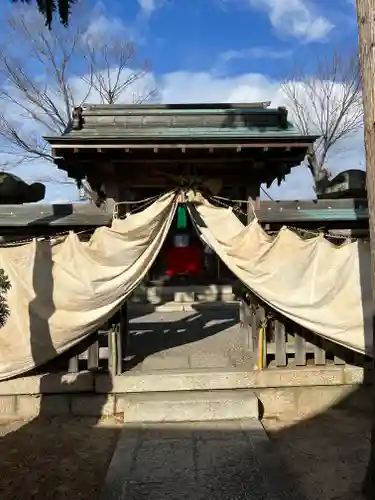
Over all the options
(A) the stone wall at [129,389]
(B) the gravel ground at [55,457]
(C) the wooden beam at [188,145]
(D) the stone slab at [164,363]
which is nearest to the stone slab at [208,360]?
(D) the stone slab at [164,363]

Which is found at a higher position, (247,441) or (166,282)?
(166,282)

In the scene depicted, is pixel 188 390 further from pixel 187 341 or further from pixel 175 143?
pixel 175 143

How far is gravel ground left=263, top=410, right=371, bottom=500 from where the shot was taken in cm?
410

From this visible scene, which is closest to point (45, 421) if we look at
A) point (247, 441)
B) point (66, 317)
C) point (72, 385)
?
point (72, 385)

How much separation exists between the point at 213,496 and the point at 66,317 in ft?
9.42

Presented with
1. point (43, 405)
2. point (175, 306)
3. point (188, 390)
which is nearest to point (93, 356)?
point (43, 405)

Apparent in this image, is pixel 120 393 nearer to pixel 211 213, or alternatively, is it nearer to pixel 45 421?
pixel 45 421

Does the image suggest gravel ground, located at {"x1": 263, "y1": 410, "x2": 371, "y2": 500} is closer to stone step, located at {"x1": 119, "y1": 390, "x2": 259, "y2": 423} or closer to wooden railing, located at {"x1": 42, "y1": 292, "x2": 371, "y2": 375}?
stone step, located at {"x1": 119, "y1": 390, "x2": 259, "y2": 423}

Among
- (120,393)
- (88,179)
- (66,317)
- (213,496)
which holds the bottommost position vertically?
(213,496)

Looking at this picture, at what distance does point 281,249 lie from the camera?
19.5ft

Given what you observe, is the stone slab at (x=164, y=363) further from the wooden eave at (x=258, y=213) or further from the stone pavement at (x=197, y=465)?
the wooden eave at (x=258, y=213)

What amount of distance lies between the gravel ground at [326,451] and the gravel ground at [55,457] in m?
1.97

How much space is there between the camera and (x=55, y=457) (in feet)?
15.9

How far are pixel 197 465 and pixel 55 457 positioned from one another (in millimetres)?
1642
